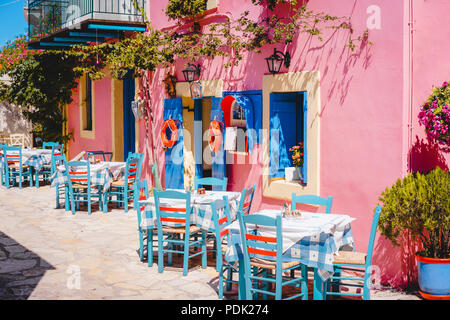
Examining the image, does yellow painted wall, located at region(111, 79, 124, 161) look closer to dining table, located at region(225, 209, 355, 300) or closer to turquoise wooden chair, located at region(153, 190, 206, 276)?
turquoise wooden chair, located at region(153, 190, 206, 276)

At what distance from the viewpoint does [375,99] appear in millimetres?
6676

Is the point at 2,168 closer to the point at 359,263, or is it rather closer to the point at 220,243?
the point at 220,243

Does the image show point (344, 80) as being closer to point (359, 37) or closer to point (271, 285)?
point (359, 37)

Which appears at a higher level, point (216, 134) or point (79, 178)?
point (216, 134)

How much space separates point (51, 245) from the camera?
822 cm

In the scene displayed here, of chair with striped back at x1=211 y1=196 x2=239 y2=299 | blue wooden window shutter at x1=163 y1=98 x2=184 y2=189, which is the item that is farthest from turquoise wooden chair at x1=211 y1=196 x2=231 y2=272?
blue wooden window shutter at x1=163 y1=98 x2=184 y2=189

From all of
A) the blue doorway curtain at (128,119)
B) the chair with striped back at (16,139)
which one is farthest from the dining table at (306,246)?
the chair with striped back at (16,139)

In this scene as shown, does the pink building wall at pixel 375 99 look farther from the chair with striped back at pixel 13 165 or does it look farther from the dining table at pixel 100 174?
the chair with striped back at pixel 13 165

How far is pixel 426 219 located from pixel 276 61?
363cm

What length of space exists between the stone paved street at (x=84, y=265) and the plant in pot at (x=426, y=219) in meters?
0.36

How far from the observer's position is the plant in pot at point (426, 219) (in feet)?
18.4

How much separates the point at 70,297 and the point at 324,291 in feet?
9.09

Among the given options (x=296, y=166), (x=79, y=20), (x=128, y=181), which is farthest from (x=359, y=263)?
(x=79, y=20)

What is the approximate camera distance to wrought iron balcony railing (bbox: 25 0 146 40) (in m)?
12.0
